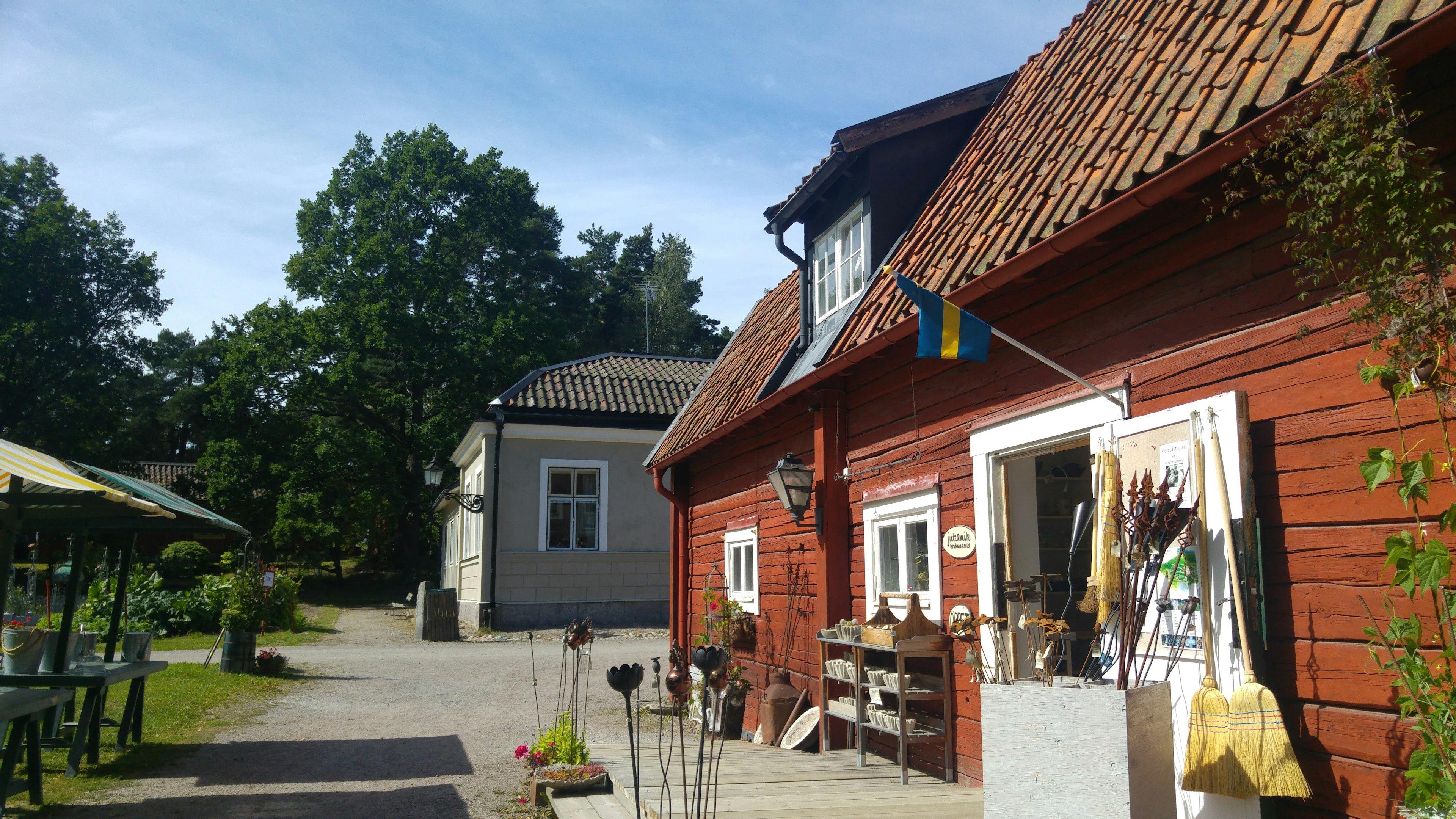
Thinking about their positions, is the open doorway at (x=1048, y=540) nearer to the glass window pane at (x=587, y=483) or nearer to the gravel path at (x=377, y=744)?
the gravel path at (x=377, y=744)

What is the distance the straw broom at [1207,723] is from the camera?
3320 mm

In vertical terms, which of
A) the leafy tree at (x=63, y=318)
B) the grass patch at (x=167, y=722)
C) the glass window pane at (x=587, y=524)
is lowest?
the grass patch at (x=167, y=722)

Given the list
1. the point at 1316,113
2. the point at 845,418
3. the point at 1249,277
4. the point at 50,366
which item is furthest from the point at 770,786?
the point at 50,366

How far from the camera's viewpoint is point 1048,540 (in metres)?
7.45

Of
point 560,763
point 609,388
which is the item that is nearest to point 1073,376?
point 560,763

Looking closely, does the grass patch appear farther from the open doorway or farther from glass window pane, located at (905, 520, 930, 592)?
the open doorway

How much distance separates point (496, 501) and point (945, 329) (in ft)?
53.3

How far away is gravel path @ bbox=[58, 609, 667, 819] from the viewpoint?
255 inches

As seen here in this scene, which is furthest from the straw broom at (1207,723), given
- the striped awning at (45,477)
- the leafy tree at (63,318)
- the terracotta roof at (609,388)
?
the leafy tree at (63,318)

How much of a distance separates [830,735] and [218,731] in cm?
590

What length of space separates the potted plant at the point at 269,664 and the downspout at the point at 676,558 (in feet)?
18.1

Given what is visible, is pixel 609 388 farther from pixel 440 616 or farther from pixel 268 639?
pixel 268 639

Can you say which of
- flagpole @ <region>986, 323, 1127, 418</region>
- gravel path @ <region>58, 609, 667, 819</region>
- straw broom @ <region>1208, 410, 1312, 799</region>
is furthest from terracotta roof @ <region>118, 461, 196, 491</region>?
straw broom @ <region>1208, 410, 1312, 799</region>

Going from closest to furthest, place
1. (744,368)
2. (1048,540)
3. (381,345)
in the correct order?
(1048,540)
(744,368)
(381,345)
